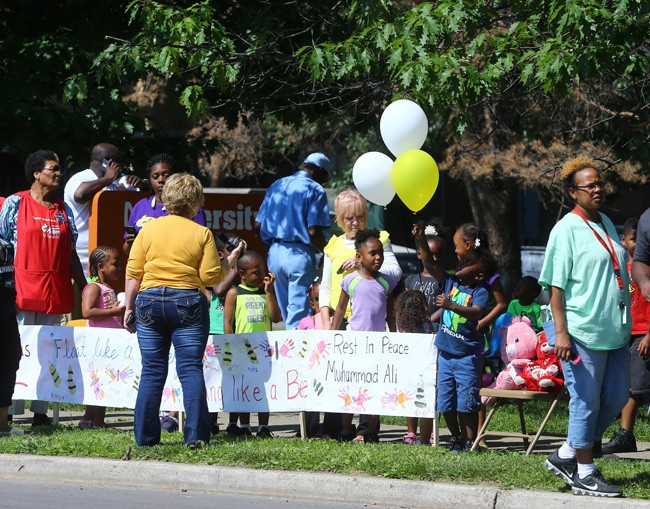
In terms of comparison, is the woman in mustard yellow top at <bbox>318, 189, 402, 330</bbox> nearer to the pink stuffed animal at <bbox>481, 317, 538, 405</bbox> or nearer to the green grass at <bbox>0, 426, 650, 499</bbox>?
the pink stuffed animal at <bbox>481, 317, 538, 405</bbox>

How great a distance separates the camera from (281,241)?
10.8m

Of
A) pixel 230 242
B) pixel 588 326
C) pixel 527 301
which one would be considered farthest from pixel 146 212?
pixel 588 326

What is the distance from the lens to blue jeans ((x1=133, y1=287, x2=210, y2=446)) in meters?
8.20

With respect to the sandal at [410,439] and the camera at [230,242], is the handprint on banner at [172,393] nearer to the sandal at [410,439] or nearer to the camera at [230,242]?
the camera at [230,242]

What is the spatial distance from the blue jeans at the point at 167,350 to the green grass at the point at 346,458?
17cm

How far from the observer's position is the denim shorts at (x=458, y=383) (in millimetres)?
8508


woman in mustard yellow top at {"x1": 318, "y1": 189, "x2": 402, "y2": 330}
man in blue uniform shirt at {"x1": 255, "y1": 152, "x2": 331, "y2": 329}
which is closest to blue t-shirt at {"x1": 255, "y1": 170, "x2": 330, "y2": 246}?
man in blue uniform shirt at {"x1": 255, "y1": 152, "x2": 331, "y2": 329}

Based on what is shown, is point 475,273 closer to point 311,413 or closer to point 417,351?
point 417,351

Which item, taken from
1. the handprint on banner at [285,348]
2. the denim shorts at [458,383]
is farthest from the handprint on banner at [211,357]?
the denim shorts at [458,383]

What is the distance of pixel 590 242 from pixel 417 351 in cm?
214

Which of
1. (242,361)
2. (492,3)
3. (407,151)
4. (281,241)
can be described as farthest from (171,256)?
(492,3)

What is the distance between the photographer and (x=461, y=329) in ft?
27.9

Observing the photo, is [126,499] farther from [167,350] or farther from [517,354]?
[517,354]

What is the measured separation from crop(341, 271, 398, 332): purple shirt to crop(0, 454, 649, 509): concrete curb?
188 cm
